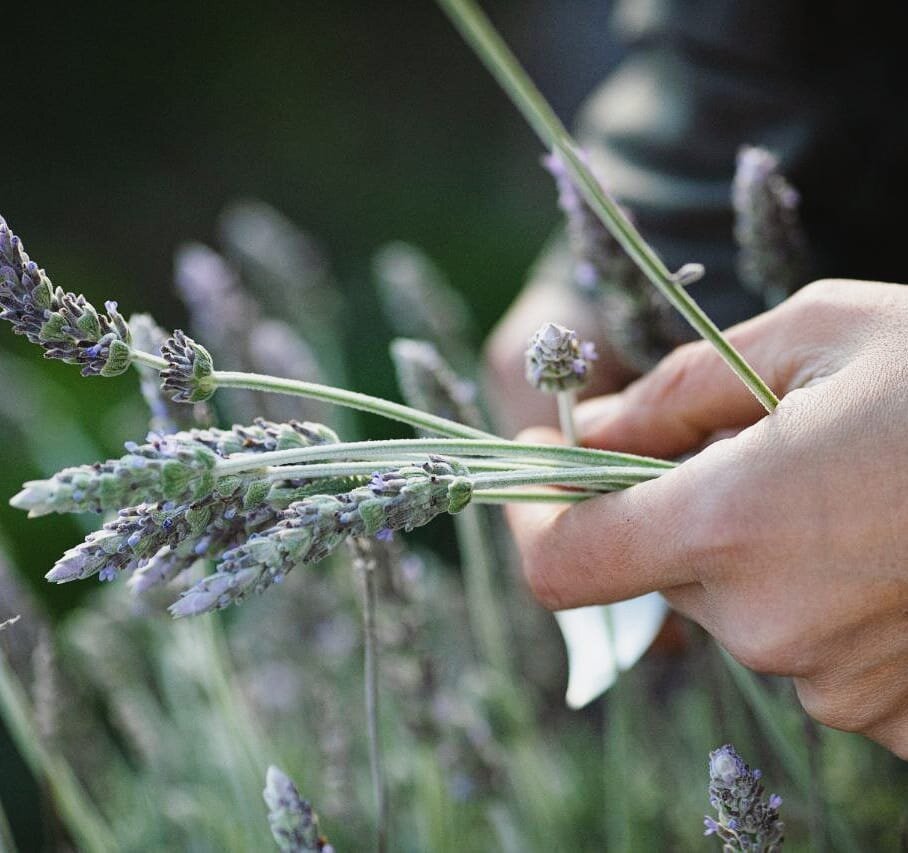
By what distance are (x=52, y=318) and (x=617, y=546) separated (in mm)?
269

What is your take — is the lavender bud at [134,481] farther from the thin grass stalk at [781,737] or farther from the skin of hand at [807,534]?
the thin grass stalk at [781,737]

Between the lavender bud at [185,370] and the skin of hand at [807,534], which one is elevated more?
the lavender bud at [185,370]

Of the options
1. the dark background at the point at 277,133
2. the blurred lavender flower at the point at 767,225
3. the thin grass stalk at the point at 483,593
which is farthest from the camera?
the dark background at the point at 277,133

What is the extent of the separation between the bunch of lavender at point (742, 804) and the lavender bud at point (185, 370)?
28 cm

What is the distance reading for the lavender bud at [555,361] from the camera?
1.76 ft

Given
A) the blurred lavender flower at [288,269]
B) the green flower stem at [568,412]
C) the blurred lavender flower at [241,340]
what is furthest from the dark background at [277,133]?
the green flower stem at [568,412]

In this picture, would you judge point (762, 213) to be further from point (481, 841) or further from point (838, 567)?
point (481, 841)

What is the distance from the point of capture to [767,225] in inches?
29.8

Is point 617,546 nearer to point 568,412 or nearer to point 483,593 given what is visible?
point 568,412

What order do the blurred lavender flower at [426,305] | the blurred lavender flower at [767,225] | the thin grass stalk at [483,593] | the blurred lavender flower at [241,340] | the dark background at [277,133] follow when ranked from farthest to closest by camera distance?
the dark background at [277,133] → the blurred lavender flower at [426,305] → the blurred lavender flower at [241,340] → the thin grass stalk at [483,593] → the blurred lavender flower at [767,225]

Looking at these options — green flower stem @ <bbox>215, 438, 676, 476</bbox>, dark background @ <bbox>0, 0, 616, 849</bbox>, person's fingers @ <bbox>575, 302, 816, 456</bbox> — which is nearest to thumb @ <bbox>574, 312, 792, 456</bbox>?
person's fingers @ <bbox>575, 302, 816, 456</bbox>

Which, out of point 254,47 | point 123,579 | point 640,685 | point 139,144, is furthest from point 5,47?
point 640,685

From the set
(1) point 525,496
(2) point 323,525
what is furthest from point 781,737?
(2) point 323,525

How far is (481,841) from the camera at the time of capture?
971mm
